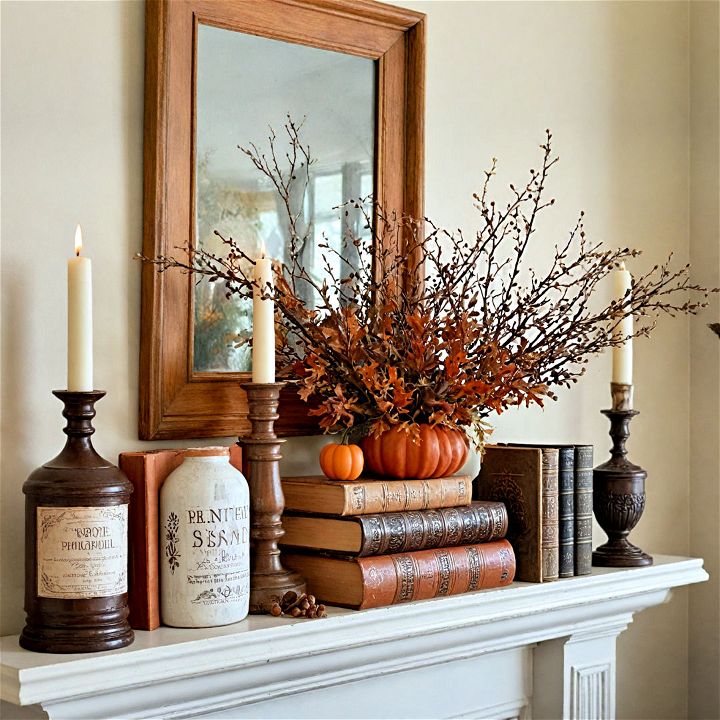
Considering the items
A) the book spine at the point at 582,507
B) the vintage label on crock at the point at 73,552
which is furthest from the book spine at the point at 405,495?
the vintage label on crock at the point at 73,552

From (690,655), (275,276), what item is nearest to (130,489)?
(275,276)

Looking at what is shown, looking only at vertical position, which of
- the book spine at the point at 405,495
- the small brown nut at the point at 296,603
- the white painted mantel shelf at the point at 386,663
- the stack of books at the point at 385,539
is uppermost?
the book spine at the point at 405,495

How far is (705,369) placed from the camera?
7.07ft

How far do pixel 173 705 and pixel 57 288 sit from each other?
510 millimetres

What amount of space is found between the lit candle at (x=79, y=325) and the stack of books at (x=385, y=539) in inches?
13.5

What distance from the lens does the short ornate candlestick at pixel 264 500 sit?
137cm

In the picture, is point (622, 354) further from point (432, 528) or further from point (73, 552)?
point (73, 552)

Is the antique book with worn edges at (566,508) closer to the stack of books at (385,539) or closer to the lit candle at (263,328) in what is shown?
the stack of books at (385,539)

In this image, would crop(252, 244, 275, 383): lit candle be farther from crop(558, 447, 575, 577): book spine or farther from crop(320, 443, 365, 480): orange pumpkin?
crop(558, 447, 575, 577): book spine

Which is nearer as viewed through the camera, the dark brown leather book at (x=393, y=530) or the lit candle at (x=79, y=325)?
the lit candle at (x=79, y=325)

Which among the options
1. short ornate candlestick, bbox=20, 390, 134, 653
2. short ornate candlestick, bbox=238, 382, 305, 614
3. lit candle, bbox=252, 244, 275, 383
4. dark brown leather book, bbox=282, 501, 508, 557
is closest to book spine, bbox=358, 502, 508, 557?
dark brown leather book, bbox=282, 501, 508, 557

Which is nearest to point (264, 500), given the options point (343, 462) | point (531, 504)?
point (343, 462)

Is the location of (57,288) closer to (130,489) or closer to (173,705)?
(130,489)

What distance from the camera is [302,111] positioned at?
1575mm
